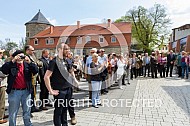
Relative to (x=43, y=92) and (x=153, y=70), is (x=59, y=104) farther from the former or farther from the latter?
(x=153, y=70)

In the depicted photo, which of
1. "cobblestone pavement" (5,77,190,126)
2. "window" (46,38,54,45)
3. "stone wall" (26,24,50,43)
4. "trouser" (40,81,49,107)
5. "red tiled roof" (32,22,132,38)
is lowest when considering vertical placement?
"cobblestone pavement" (5,77,190,126)

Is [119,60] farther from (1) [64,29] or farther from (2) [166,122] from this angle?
(1) [64,29]

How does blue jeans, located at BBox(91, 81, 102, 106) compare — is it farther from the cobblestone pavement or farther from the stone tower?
the stone tower

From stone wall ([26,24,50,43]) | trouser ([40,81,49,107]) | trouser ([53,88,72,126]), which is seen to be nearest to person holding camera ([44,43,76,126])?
trouser ([53,88,72,126])

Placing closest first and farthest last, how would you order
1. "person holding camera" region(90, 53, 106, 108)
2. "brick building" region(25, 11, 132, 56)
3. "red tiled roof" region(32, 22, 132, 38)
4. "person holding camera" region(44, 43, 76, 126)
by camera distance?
"person holding camera" region(44, 43, 76, 126), "person holding camera" region(90, 53, 106, 108), "brick building" region(25, 11, 132, 56), "red tiled roof" region(32, 22, 132, 38)

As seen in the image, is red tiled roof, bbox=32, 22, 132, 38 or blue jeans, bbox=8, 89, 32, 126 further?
red tiled roof, bbox=32, 22, 132, 38

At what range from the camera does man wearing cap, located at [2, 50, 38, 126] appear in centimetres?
351

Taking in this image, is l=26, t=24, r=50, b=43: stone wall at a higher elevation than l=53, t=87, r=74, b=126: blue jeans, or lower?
higher

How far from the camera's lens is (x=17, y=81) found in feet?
11.6

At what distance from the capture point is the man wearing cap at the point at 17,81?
3506 millimetres

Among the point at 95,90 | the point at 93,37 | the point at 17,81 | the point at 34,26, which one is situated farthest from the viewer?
the point at 34,26

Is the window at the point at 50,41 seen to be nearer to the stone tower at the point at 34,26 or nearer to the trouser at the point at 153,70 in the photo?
the stone tower at the point at 34,26

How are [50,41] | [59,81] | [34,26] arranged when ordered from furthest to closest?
1. [34,26]
2. [50,41]
3. [59,81]

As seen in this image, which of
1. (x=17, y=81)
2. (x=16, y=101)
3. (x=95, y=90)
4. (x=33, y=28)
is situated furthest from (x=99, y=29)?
(x=16, y=101)
